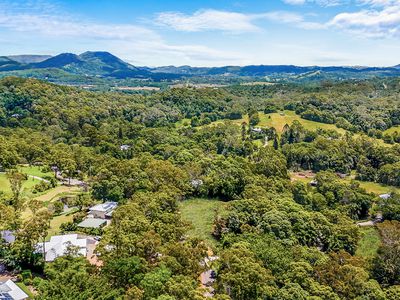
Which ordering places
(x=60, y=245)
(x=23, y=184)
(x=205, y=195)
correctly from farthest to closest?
(x=205, y=195), (x=23, y=184), (x=60, y=245)

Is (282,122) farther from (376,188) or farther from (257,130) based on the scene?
(376,188)

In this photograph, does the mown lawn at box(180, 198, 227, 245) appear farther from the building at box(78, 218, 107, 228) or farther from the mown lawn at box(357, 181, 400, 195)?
the mown lawn at box(357, 181, 400, 195)

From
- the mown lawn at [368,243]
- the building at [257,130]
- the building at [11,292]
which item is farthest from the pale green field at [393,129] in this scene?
the building at [11,292]

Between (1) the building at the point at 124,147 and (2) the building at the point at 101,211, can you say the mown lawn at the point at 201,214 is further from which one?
(1) the building at the point at 124,147

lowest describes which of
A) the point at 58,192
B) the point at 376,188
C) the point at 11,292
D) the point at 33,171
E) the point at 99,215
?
the point at 376,188

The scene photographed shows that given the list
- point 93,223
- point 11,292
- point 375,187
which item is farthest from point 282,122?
point 11,292

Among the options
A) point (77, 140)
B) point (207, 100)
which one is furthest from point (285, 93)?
point (77, 140)

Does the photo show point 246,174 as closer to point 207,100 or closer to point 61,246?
point 61,246
